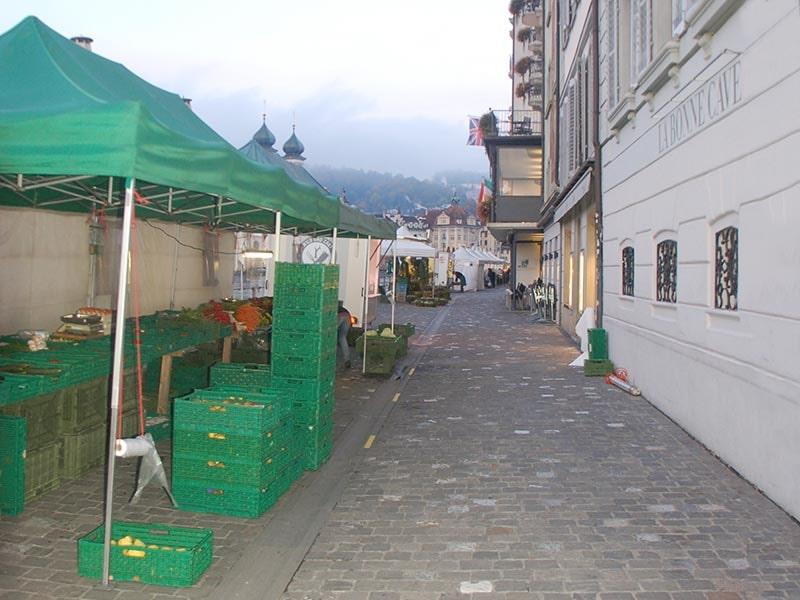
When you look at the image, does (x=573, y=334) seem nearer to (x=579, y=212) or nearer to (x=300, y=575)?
(x=579, y=212)

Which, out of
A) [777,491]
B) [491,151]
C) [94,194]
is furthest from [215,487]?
[491,151]

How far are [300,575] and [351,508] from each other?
48.0 inches

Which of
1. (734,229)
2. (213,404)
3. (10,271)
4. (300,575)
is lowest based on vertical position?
(300,575)

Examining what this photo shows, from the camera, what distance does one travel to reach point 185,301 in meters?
11.6

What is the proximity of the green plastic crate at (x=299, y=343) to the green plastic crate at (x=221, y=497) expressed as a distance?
1.42m

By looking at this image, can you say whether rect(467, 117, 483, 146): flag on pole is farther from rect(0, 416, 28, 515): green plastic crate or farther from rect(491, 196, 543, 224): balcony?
rect(0, 416, 28, 515): green plastic crate

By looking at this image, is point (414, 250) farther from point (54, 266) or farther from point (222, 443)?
point (222, 443)

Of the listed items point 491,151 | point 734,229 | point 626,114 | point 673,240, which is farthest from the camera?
point 491,151

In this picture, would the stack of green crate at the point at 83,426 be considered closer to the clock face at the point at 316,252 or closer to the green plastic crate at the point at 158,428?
the green plastic crate at the point at 158,428

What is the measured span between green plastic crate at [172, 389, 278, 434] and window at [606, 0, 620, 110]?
9.42m

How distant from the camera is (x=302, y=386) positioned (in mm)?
6336

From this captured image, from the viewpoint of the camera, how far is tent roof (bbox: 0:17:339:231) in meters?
3.91

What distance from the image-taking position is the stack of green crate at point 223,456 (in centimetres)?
510

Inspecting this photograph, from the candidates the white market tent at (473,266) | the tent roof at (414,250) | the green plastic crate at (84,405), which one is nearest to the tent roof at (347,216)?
the green plastic crate at (84,405)
